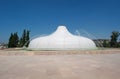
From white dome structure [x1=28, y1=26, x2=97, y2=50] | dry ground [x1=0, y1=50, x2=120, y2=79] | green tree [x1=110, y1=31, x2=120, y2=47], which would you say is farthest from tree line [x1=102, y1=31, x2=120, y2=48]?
dry ground [x1=0, y1=50, x2=120, y2=79]

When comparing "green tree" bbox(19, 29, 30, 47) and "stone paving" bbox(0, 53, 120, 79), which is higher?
"green tree" bbox(19, 29, 30, 47)

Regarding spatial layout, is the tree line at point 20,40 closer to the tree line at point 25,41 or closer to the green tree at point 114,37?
the tree line at point 25,41

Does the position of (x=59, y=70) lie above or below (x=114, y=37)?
below

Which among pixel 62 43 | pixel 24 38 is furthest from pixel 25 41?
pixel 62 43

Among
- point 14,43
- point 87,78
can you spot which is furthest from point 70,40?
point 14,43

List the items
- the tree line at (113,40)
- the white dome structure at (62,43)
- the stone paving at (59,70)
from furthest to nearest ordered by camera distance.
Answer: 1. the tree line at (113,40)
2. the white dome structure at (62,43)
3. the stone paving at (59,70)

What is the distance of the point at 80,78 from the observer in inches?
263

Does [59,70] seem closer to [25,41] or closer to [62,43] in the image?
[62,43]

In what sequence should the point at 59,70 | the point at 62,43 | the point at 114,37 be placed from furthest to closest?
the point at 114,37, the point at 62,43, the point at 59,70

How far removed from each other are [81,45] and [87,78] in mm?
18550

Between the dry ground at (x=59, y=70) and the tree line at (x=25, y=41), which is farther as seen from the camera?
the tree line at (x=25, y=41)

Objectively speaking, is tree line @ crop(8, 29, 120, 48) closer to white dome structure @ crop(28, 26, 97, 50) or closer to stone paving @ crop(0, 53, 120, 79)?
white dome structure @ crop(28, 26, 97, 50)

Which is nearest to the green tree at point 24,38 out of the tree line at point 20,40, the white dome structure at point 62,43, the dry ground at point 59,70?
the tree line at point 20,40

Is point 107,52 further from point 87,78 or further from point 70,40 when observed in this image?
point 87,78
